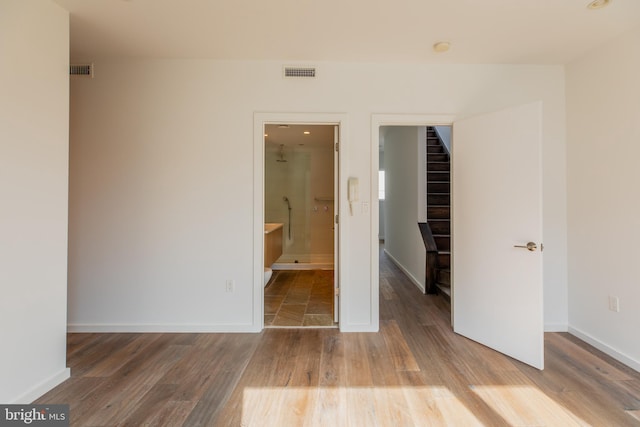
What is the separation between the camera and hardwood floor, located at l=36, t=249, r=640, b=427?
5.55 ft

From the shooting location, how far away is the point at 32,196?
1831 mm

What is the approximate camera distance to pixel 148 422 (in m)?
1.63

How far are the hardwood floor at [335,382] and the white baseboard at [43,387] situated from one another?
0.21ft

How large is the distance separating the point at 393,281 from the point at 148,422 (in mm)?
3734

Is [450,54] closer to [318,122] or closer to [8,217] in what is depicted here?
[318,122]

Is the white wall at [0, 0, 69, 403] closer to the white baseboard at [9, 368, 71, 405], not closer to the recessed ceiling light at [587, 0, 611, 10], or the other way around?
the white baseboard at [9, 368, 71, 405]

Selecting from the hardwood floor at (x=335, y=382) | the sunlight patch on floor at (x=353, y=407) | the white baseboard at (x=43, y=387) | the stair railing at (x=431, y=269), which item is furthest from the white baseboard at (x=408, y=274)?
the white baseboard at (x=43, y=387)

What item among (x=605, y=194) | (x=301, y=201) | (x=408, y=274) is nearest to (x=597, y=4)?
(x=605, y=194)

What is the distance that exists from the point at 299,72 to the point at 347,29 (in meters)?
0.67

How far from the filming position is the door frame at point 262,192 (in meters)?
2.83

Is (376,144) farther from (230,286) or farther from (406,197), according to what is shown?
(406,197)

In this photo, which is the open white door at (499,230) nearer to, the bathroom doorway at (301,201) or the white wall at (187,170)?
the white wall at (187,170)

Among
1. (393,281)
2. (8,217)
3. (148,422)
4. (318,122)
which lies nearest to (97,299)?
(8,217)

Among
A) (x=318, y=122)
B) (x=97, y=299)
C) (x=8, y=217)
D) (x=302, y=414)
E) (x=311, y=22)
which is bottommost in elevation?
(x=302, y=414)
